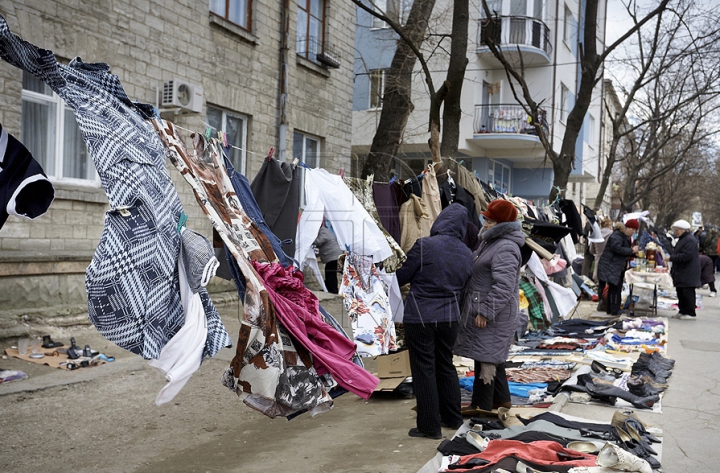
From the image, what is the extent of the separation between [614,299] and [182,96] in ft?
30.1

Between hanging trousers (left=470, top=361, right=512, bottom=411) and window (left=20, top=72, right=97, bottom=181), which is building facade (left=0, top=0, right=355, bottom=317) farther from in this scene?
hanging trousers (left=470, top=361, right=512, bottom=411)

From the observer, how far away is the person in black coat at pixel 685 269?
1319 centimetres

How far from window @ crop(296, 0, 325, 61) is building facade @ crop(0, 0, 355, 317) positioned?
31 millimetres

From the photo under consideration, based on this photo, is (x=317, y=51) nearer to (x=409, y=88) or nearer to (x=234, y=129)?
(x=409, y=88)

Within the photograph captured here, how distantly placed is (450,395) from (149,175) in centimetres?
334

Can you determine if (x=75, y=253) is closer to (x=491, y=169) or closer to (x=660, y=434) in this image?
(x=660, y=434)

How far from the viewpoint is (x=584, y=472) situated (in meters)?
4.22

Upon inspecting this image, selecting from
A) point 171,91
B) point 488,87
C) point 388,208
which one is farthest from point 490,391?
point 488,87

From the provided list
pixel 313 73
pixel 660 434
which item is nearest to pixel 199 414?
pixel 660 434

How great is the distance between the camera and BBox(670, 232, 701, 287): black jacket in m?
13.2

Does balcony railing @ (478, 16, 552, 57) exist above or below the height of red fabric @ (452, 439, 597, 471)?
above

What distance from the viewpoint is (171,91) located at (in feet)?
34.3

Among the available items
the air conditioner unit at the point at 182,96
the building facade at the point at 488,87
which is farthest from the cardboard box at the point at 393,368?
the building facade at the point at 488,87

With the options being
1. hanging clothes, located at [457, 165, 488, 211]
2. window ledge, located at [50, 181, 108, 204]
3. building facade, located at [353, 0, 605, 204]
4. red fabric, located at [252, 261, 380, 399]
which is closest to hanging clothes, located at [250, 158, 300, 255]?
red fabric, located at [252, 261, 380, 399]
